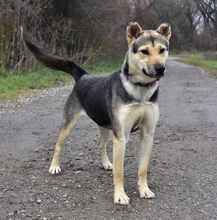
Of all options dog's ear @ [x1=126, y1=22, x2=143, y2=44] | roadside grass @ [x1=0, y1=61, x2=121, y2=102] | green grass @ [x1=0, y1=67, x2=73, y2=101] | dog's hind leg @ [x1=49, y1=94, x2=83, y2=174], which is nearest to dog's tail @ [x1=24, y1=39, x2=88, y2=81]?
dog's hind leg @ [x1=49, y1=94, x2=83, y2=174]

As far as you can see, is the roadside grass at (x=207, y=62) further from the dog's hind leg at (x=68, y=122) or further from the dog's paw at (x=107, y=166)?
the dog's hind leg at (x=68, y=122)

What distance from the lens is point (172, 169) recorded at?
550 centimetres

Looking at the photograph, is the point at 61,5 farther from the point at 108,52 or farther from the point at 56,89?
the point at 56,89

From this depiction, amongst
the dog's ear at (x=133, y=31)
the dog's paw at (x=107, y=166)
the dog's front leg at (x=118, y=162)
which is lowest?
the dog's paw at (x=107, y=166)

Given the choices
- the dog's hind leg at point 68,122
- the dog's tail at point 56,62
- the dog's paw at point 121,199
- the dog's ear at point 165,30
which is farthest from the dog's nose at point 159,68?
the dog's tail at point 56,62

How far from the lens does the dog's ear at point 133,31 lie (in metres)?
4.43

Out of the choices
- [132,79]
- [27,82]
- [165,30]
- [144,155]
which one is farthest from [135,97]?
[27,82]

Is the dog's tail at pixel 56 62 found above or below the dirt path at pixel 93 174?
above

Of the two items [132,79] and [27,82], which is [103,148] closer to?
[132,79]

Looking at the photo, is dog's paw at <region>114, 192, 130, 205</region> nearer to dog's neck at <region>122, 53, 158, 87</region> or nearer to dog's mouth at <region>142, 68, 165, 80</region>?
dog's neck at <region>122, 53, 158, 87</region>

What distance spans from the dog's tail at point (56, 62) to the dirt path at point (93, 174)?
1.25 m

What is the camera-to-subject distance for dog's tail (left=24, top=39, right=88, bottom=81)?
568 cm

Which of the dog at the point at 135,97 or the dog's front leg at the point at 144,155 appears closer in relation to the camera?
the dog at the point at 135,97

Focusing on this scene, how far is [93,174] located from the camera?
5.30 metres
